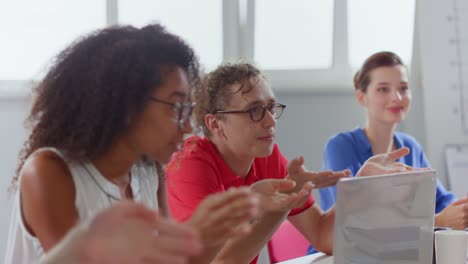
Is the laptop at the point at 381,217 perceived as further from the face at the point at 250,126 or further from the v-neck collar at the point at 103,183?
the face at the point at 250,126

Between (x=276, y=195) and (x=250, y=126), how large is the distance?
58 cm

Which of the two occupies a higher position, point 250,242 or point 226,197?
point 226,197

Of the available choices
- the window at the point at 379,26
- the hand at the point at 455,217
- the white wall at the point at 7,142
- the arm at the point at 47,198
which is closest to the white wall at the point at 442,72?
the window at the point at 379,26

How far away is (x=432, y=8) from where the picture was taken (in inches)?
135

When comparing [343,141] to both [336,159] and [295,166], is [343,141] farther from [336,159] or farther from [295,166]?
[295,166]

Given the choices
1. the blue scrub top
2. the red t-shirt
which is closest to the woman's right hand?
the red t-shirt

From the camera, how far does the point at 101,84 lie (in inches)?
48.7

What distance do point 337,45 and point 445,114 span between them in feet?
2.15

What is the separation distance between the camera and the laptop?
1.30 meters

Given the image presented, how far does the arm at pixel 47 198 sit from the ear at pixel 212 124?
91cm

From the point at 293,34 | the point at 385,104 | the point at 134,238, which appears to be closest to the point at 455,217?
the point at 385,104

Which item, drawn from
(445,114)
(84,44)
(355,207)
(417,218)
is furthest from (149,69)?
(445,114)

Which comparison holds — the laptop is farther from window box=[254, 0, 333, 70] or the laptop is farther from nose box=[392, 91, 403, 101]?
window box=[254, 0, 333, 70]

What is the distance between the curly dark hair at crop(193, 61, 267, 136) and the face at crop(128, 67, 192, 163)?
0.85m
